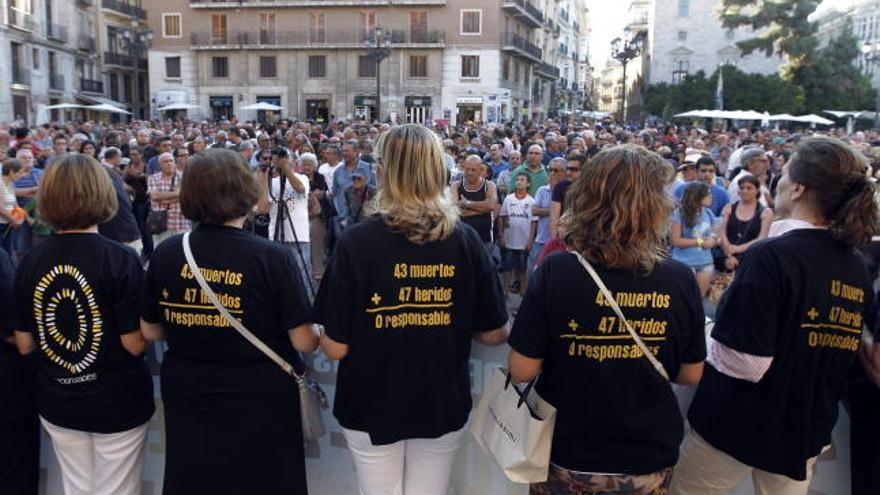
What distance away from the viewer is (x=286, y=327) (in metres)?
2.53

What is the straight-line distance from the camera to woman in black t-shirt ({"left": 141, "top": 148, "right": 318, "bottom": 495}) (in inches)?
98.0

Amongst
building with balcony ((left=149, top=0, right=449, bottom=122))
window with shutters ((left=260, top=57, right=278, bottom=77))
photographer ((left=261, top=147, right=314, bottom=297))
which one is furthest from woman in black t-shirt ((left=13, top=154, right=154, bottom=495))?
window with shutters ((left=260, top=57, right=278, bottom=77))

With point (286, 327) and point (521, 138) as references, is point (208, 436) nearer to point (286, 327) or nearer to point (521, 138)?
point (286, 327)

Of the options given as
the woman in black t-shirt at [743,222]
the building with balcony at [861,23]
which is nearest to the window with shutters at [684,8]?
the building with balcony at [861,23]

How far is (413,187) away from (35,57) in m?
41.3

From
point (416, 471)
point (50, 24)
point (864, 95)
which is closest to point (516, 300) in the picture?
point (416, 471)

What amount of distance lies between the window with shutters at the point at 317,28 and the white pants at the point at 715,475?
4455 centimetres

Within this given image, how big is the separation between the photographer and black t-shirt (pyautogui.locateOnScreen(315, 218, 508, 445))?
496cm

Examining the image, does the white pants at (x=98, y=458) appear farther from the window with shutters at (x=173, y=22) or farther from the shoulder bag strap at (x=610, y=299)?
the window with shutters at (x=173, y=22)

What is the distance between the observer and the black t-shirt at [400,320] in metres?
2.41

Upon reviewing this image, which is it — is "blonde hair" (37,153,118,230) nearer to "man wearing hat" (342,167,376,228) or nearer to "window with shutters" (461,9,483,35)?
"man wearing hat" (342,167,376,228)

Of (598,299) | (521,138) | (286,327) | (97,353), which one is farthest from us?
(521,138)

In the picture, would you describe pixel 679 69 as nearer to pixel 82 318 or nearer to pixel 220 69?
pixel 220 69

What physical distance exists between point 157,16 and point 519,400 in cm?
4960
